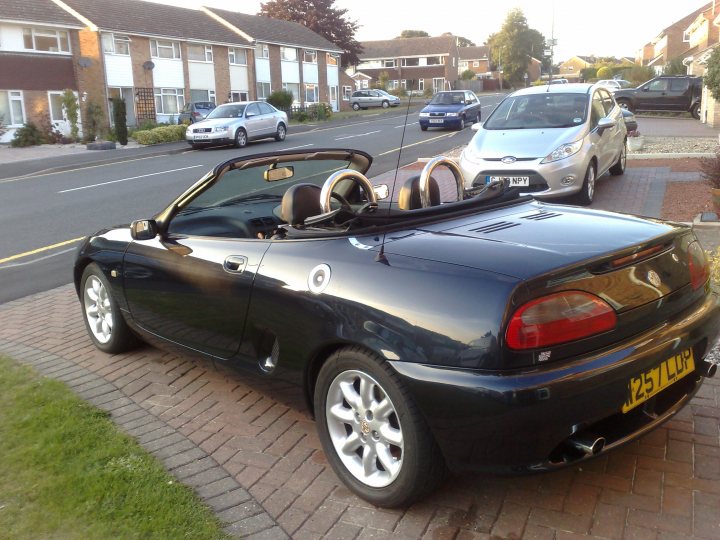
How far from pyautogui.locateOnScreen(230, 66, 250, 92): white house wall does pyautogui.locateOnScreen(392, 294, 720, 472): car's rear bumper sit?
46.8 metres

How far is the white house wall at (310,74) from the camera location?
55.4 m

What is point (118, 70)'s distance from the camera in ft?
123

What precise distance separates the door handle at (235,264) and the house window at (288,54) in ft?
169

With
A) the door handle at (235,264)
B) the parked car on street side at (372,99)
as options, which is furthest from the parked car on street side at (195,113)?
the door handle at (235,264)

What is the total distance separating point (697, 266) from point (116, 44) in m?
39.2

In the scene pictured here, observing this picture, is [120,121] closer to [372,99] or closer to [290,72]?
[290,72]

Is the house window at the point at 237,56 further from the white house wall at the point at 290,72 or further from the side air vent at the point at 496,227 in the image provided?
the side air vent at the point at 496,227

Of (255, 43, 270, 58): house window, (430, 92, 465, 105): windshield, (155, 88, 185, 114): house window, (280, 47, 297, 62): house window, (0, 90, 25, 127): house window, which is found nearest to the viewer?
(430, 92, 465, 105): windshield

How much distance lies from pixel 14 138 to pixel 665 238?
104 ft

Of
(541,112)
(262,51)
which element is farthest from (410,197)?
(262,51)

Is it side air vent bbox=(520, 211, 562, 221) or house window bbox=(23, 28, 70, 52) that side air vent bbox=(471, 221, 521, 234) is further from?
house window bbox=(23, 28, 70, 52)

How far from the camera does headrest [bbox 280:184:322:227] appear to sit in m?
3.48

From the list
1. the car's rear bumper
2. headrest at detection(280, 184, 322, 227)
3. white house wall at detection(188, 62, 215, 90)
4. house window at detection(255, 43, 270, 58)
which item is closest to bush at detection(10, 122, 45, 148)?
white house wall at detection(188, 62, 215, 90)

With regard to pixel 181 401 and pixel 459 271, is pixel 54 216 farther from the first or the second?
pixel 459 271
